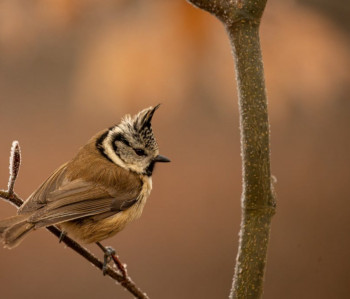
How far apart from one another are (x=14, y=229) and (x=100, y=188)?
49 cm

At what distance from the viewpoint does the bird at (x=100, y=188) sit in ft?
4.99

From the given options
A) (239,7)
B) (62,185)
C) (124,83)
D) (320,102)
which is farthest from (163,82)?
(239,7)

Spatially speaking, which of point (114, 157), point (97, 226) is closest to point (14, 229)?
point (97, 226)

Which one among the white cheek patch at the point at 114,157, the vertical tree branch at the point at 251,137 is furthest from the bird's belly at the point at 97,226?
the vertical tree branch at the point at 251,137

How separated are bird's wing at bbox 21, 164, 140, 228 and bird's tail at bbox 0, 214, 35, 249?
0.02 metres

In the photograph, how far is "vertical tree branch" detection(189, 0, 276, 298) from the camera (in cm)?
121

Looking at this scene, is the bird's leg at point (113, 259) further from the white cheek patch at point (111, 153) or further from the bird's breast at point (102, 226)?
the white cheek patch at point (111, 153)

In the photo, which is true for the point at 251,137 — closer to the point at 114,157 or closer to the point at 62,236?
the point at 62,236

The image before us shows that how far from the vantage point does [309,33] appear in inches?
145

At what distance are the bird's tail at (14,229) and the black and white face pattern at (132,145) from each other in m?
0.41

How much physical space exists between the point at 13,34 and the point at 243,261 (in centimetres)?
255

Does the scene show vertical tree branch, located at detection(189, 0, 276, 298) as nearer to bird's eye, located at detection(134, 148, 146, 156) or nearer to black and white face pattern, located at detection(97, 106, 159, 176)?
black and white face pattern, located at detection(97, 106, 159, 176)

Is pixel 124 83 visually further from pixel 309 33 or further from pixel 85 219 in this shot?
pixel 85 219

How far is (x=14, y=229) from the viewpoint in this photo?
1366 millimetres
